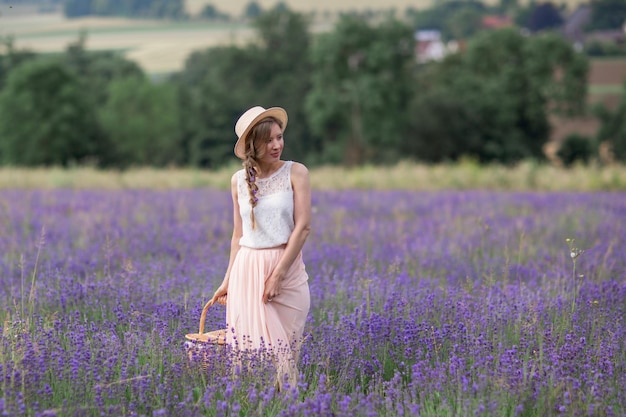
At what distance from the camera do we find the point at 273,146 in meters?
4.57

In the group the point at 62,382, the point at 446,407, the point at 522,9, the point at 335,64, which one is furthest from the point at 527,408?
the point at 522,9

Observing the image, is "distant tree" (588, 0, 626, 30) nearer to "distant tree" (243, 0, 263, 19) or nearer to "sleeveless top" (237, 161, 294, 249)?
"distant tree" (243, 0, 263, 19)

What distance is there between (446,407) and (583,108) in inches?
2103

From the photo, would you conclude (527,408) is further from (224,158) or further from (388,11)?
(388,11)

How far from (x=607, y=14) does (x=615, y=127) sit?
48.8ft

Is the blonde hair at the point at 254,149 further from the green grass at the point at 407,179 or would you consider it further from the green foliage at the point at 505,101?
the green foliage at the point at 505,101

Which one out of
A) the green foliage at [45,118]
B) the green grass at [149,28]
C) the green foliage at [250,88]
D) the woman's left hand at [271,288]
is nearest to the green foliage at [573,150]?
the green foliage at [250,88]

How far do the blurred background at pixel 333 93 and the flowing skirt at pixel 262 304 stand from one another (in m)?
41.5

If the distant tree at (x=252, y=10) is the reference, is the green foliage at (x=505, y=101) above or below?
below

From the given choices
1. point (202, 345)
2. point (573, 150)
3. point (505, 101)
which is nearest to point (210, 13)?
point (505, 101)

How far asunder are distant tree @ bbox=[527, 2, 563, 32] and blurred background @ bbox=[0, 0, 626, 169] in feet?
2.61

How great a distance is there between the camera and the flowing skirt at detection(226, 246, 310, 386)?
181 inches

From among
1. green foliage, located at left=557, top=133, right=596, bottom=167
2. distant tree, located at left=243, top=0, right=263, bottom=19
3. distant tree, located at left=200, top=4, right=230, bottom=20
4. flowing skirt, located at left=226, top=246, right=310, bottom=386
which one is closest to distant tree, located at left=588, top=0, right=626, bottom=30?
green foliage, located at left=557, top=133, right=596, bottom=167

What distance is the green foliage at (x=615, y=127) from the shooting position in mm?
49478
